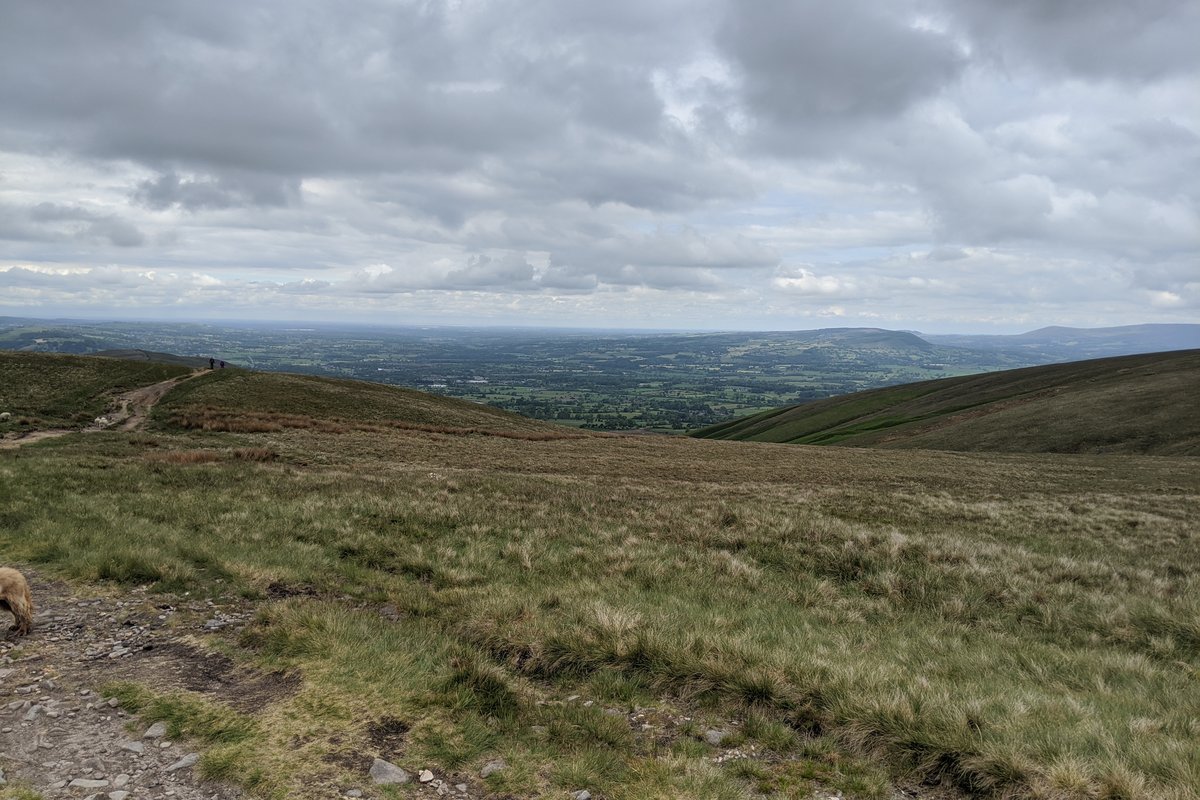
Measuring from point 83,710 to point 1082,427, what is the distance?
80781 millimetres

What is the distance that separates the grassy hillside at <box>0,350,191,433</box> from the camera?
123ft

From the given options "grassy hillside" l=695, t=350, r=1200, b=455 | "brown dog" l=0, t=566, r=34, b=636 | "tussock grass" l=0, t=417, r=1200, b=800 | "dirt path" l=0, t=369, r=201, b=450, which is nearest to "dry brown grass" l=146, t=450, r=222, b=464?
"tussock grass" l=0, t=417, r=1200, b=800

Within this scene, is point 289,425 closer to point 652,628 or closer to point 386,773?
point 652,628

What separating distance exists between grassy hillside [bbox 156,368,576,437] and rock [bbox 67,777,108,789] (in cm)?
3948

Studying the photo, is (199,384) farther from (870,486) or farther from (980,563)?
(980,563)

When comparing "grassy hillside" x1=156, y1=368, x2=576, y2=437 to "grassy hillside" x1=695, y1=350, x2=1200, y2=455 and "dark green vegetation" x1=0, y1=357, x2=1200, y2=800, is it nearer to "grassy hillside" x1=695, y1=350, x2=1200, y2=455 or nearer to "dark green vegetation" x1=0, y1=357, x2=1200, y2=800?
"dark green vegetation" x1=0, y1=357, x2=1200, y2=800

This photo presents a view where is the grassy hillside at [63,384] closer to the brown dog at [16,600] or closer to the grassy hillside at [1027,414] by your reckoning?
the brown dog at [16,600]

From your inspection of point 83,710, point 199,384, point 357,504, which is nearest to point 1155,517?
point 357,504

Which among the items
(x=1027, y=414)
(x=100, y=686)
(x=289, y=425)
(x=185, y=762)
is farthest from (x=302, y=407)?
(x=1027, y=414)

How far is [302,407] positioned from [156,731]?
5148cm

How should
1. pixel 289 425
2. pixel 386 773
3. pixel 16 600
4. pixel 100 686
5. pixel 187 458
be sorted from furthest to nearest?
pixel 289 425
pixel 187 458
pixel 16 600
pixel 100 686
pixel 386 773

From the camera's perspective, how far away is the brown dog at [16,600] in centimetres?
755

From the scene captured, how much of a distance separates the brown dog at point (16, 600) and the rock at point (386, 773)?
6.16 metres

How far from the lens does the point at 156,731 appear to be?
5.66 m
